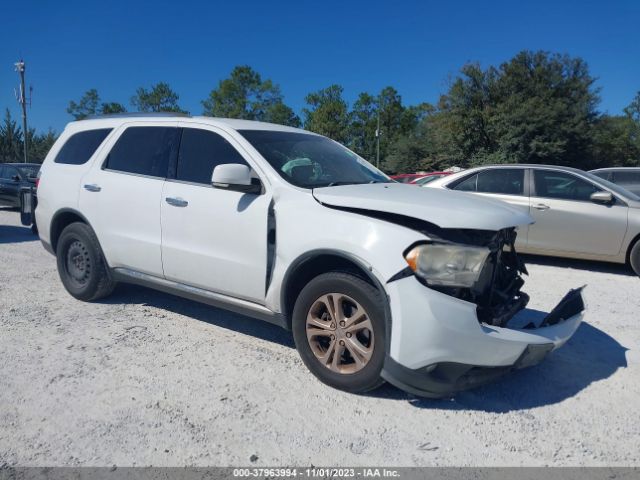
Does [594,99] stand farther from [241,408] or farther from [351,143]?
[241,408]

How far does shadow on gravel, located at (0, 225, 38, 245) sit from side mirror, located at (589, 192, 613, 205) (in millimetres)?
9508

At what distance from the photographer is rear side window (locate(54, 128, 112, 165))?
16.2ft

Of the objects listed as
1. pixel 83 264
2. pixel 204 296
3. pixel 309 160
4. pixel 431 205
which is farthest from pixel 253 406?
pixel 83 264

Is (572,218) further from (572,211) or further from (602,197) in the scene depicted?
(602,197)

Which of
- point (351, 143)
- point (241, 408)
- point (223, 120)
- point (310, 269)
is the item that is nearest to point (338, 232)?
point (310, 269)

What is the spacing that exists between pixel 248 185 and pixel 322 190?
539mm

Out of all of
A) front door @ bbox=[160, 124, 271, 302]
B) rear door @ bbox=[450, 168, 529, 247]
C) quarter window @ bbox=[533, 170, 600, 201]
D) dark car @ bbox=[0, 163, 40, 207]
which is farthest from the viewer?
dark car @ bbox=[0, 163, 40, 207]

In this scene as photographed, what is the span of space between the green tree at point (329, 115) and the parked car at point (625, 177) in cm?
5105

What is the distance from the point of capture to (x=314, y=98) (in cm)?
6744

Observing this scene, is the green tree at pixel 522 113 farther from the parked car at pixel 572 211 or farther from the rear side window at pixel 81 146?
the rear side window at pixel 81 146

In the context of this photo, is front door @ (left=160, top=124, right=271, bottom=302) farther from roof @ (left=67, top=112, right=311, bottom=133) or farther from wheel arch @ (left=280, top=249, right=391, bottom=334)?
wheel arch @ (left=280, top=249, right=391, bottom=334)

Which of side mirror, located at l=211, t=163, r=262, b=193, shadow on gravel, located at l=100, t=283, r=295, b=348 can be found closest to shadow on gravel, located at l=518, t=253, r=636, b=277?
shadow on gravel, located at l=100, t=283, r=295, b=348

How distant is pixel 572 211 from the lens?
6973 mm

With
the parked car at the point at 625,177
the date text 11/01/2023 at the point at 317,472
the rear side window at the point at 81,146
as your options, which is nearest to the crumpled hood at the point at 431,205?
the date text 11/01/2023 at the point at 317,472
